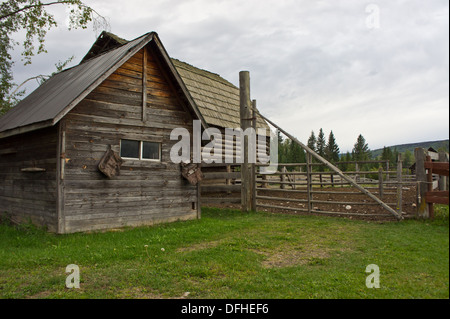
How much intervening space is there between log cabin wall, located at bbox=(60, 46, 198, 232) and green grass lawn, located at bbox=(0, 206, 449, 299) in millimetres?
766

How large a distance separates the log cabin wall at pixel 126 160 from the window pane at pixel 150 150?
178mm

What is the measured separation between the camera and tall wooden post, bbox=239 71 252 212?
43.5 feet

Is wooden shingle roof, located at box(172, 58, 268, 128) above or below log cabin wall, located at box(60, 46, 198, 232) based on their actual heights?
→ above

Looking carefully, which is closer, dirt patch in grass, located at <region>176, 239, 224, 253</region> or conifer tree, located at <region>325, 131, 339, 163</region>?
dirt patch in grass, located at <region>176, 239, 224, 253</region>

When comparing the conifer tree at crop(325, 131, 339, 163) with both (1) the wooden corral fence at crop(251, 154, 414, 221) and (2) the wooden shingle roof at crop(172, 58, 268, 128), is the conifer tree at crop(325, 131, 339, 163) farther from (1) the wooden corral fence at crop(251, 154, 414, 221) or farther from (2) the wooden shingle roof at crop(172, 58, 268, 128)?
(1) the wooden corral fence at crop(251, 154, 414, 221)

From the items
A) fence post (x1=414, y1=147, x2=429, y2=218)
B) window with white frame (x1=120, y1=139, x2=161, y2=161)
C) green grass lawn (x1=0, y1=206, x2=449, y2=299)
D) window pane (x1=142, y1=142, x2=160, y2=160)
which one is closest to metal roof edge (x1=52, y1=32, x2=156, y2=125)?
window with white frame (x1=120, y1=139, x2=161, y2=161)

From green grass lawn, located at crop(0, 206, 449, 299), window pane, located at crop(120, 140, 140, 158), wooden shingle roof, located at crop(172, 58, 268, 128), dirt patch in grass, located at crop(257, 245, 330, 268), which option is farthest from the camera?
wooden shingle roof, located at crop(172, 58, 268, 128)

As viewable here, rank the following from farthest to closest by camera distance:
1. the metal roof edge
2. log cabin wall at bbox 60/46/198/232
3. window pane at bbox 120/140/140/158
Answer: window pane at bbox 120/140/140/158, log cabin wall at bbox 60/46/198/232, the metal roof edge

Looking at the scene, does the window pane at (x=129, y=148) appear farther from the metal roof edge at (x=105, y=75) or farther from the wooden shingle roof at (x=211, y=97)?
the wooden shingle roof at (x=211, y=97)

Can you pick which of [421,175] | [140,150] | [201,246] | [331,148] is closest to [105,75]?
[140,150]

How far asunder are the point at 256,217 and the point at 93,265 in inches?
260

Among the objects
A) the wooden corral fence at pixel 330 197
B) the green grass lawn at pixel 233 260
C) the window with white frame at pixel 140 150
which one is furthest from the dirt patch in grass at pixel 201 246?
the window with white frame at pixel 140 150

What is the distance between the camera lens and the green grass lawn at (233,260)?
4.51 metres
